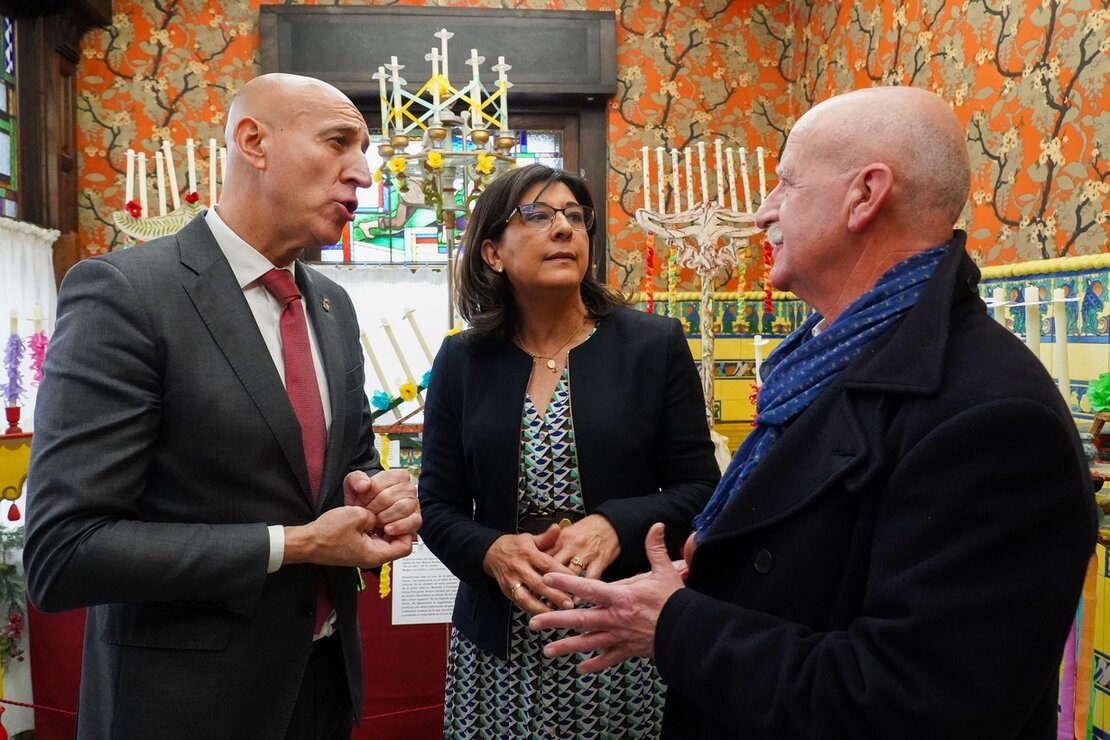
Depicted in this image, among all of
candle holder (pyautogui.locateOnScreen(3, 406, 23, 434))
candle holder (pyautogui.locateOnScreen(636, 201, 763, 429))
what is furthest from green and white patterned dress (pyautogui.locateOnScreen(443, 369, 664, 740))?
candle holder (pyautogui.locateOnScreen(636, 201, 763, 429))

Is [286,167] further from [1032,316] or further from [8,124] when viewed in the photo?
[8,124]

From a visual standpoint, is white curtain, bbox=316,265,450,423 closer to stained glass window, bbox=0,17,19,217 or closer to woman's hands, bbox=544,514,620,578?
stained glass window, bbox=0,17,19,217

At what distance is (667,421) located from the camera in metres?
1.72

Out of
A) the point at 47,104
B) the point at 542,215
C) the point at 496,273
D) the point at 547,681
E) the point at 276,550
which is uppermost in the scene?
the point at 47,104

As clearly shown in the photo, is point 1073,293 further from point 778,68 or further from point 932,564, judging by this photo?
point 778,68

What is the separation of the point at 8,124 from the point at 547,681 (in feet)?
14.7

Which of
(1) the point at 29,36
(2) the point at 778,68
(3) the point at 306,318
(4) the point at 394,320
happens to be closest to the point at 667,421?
(3) the point at 306,318

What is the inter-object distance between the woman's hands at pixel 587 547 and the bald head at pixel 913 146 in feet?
2.64

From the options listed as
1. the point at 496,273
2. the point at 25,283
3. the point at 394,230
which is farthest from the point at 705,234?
the point at 25,283

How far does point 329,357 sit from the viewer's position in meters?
1.46

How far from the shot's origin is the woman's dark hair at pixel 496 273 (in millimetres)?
1795

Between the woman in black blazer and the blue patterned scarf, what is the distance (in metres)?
0.48

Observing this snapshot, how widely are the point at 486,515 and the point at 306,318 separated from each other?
544 millimetres

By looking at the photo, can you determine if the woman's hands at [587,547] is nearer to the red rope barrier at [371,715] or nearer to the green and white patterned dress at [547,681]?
the green and white patterned dress at [547,681]
